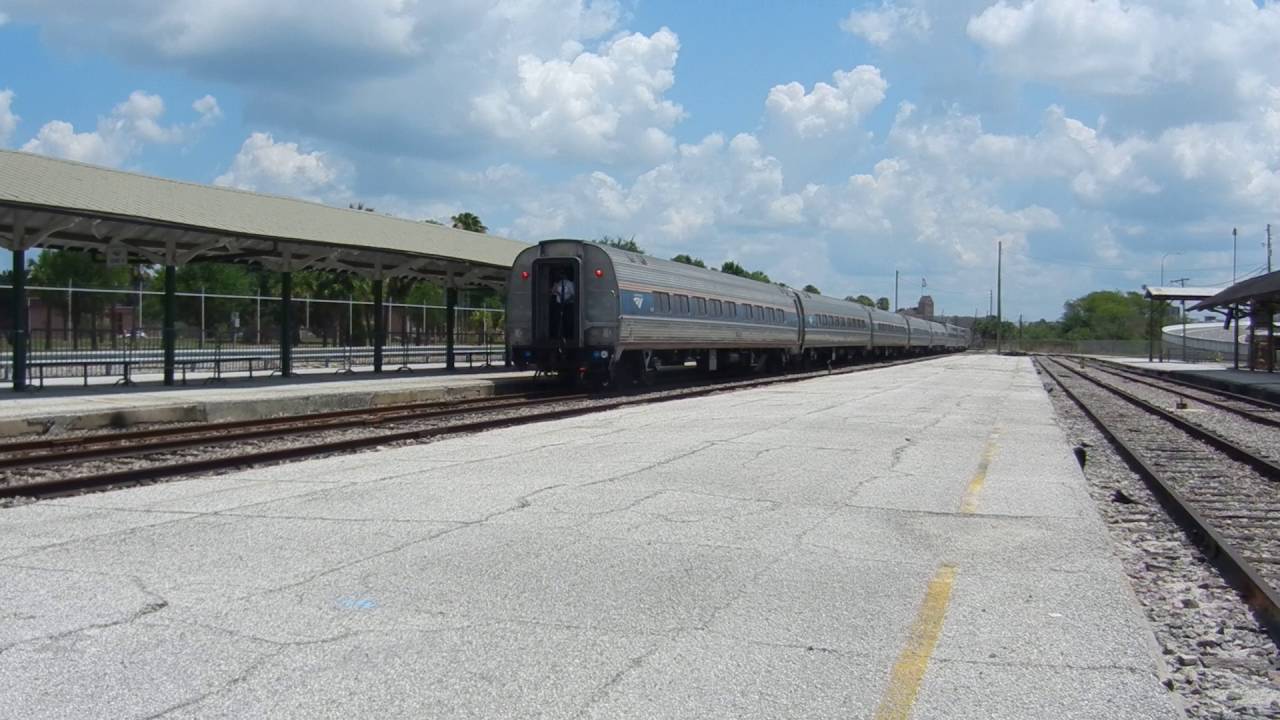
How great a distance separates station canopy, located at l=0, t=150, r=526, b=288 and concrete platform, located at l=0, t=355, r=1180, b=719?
10301mm

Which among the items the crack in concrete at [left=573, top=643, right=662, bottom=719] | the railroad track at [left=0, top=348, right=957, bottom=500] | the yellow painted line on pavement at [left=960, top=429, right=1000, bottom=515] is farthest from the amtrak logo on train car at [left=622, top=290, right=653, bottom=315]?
the crack in concrete at [left=573, top=643, right=662, bottom=719]

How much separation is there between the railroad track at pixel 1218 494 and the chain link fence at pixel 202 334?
17.9 meters

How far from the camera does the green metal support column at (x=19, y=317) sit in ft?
57.8

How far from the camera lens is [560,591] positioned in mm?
5539

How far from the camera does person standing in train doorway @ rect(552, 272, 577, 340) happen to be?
23.2m

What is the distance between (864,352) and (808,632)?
51419 millimetres

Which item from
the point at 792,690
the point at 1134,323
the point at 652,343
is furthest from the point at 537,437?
the point at 1134,323

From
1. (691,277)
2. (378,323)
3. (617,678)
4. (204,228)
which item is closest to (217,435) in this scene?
(204,228)

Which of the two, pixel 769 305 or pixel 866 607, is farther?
pixel 769 305

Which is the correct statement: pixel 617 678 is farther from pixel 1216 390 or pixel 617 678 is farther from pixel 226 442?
pixel 1216 390

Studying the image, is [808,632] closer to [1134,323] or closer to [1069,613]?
[1069,613]

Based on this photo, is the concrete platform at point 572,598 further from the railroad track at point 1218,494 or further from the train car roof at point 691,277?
the train car roof at point 691,277

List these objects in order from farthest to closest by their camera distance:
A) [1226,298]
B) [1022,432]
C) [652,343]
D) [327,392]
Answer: [1226,298]
[652,343]
[327,392]
[1022,432]

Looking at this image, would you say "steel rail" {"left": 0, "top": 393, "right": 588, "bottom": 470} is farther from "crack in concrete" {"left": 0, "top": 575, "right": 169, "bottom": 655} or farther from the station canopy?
"crack in concrete" {"left": 0, "top": 575, "right": 169, "bottom": 655}
